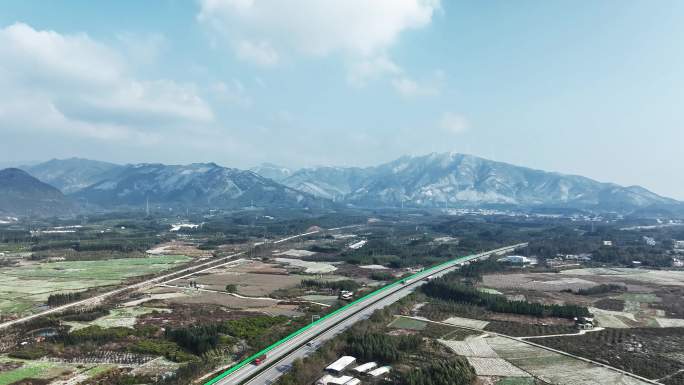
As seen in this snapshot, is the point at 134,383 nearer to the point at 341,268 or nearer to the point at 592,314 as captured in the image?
the point at 592,314

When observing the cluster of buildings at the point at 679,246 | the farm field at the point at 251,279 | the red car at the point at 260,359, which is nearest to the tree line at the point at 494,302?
the farm field at the point at 251,279

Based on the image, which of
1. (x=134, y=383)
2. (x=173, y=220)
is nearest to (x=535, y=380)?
(x=134, y=383)

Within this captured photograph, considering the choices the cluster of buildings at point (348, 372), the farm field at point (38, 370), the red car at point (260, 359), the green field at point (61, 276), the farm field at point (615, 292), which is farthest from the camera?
the green field at point (61, 276)

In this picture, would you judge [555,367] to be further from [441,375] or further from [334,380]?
[334,380]

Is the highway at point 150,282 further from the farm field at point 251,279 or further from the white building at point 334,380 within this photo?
the white building at point 334,380

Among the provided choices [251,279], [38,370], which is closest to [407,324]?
[38,370]

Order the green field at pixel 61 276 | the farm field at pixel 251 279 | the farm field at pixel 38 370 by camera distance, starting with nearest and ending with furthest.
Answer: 1. the farm field at pixel 38 370
2. the green field at pixel 61 276
3. the farm field at pixel 251 279

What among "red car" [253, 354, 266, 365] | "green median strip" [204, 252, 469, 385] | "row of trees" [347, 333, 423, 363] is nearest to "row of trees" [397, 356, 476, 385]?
"row of trees" [347, 333, 423, 363]
